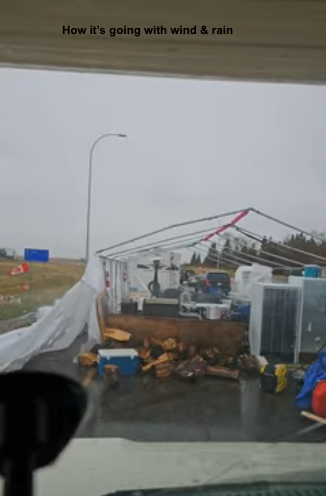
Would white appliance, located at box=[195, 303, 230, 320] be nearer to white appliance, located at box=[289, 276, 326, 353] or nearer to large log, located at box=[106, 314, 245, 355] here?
large log, located at box=[106, 314, 245, 355]

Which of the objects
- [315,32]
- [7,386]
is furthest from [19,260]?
[7,386]

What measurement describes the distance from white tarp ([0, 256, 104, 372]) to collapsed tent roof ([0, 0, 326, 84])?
3.41 ft

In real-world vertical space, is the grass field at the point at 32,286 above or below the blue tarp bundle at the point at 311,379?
above

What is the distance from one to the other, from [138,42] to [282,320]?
5.70ft

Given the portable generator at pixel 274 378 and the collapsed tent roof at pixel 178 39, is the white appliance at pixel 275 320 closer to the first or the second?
the portable generator at pixel 274 378

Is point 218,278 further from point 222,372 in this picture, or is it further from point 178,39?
point 178,39

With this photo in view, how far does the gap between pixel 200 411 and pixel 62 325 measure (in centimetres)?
90

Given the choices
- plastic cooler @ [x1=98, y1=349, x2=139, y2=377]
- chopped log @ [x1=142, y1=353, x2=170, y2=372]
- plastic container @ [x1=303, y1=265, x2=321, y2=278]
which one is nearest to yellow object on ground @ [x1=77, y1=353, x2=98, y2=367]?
plastic cooler @ [x1=98, y1=349, x2=139, y2=377]

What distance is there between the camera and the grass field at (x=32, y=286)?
97.2 inches

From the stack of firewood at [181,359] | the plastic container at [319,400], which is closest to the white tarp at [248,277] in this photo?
the stack of firewood at [181,359]

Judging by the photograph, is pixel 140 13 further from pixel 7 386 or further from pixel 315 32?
pixel 7 386

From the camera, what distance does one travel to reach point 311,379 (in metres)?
2.81

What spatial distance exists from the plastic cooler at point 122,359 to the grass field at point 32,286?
40cm

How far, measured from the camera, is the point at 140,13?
6.09 feet
